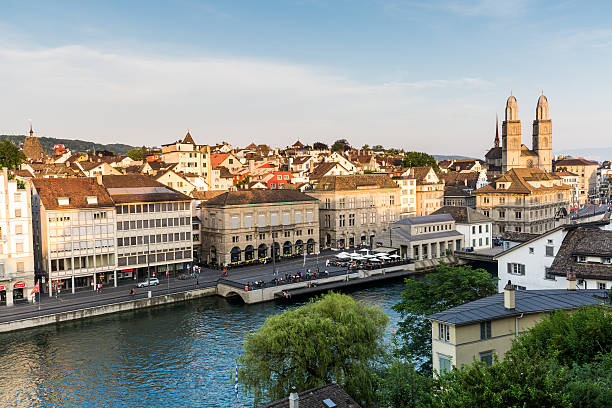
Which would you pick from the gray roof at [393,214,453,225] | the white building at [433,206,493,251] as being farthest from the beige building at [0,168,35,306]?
Result: the white building at [433,206,493,251]

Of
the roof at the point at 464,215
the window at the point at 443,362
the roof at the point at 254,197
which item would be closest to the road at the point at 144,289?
the roof at the point at 254,197

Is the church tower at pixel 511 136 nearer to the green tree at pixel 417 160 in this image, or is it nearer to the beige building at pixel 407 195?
the green tree at pixel 417 160

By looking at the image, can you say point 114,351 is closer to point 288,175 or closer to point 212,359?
point 212,359

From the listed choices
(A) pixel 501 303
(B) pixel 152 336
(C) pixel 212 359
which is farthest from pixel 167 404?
(A) pixel 501 303

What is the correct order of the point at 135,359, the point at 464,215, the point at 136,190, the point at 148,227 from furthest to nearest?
the point at 464,215, the point at 136,190, the point at 148,227, the point at 135,359

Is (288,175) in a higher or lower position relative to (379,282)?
higher

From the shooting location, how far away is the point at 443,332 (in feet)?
88.3

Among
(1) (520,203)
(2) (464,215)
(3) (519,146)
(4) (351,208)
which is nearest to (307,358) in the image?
(4) (351,208)

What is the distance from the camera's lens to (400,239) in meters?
88.9

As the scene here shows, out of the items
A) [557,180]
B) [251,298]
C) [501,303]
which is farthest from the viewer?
[557,180]

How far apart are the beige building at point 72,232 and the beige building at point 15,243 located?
8.29 ft

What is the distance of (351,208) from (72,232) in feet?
166

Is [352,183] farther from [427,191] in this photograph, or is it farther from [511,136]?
[511,136]

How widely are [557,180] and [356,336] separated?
4651 inches
